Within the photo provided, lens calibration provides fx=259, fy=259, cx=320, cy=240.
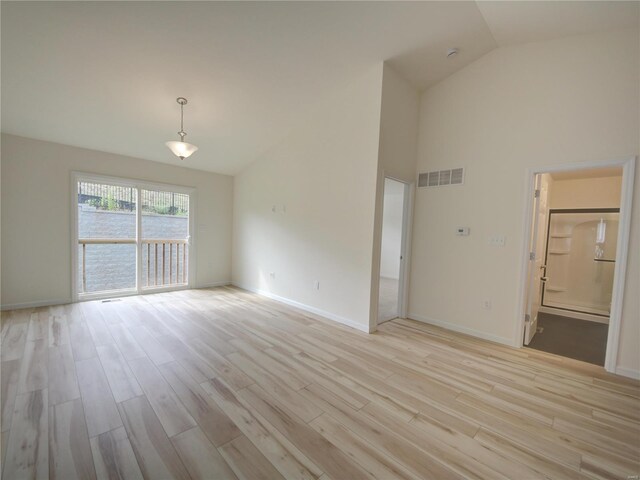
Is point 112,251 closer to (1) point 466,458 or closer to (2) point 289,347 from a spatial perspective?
(2) point 289,347

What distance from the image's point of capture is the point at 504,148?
126 inches

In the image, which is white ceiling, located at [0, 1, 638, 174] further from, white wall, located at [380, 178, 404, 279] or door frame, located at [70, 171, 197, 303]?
white wall, located at [380, 178, 404, 279]

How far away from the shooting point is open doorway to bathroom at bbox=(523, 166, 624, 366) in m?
3.96

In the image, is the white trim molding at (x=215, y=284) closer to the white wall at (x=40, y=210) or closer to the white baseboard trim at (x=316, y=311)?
the white baseboard trim at (x=316, y=311)

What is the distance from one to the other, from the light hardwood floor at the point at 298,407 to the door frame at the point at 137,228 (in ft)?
3.78

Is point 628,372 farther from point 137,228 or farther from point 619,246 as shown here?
point 137,228

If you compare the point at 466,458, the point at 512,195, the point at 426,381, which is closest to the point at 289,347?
the point at 426,381

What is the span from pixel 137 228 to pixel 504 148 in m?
5.92

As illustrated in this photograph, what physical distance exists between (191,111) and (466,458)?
15.1 feet

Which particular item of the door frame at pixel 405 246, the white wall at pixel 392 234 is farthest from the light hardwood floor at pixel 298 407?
the white wall at pixel 392 234

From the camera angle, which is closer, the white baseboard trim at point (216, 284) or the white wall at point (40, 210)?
the white wall at point (40, 210)

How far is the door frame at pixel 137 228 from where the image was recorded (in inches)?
163

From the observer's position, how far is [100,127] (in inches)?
148

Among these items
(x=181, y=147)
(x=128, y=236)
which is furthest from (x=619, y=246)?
(x=128, y=236)
